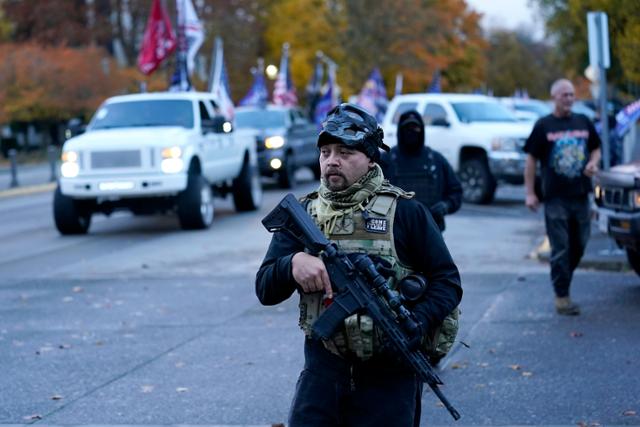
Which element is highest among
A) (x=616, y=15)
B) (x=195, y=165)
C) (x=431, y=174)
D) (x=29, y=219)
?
(x=616, y=15)

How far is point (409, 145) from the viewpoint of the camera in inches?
314

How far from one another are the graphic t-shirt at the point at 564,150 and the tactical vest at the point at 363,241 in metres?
5.29

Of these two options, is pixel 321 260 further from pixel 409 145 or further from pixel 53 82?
pixel 53 82

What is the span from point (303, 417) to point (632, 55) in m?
10.2

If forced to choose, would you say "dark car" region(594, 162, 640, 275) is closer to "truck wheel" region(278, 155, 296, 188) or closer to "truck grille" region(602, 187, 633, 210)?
"truck grille" region(602, 187, 633, 210)

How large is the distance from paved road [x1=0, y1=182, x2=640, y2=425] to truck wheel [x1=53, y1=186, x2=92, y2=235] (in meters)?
1.77

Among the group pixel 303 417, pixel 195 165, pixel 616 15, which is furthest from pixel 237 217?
pixel 303 417

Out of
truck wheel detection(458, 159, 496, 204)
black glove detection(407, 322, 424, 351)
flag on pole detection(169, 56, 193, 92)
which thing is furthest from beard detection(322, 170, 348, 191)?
flag on pole detection(169, 56, 193, 92)

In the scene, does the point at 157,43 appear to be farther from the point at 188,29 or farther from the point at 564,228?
the point at 564,228

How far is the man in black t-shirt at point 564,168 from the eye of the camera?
9.21 meters

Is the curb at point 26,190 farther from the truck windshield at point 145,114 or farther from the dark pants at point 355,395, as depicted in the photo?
the dark pants at point 355,395

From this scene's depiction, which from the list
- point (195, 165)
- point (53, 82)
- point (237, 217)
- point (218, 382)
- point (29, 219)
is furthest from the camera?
point (53, 82)

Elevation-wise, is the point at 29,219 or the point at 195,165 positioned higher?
the point at 195,165

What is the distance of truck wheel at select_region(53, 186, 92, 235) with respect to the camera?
17062mm
